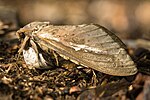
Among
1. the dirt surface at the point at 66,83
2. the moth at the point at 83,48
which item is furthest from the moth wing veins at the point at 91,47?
the dirt surface at the point at 66,83

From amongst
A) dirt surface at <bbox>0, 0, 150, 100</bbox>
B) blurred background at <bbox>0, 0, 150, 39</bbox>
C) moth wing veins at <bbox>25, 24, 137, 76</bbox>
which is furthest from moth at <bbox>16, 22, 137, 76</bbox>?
blurred background at <bbox>0, 0, 150, 39</bbox>

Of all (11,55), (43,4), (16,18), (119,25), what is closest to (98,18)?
(119,25)

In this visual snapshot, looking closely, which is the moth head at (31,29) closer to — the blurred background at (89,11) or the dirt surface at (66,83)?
the dirt surface at (66,83)

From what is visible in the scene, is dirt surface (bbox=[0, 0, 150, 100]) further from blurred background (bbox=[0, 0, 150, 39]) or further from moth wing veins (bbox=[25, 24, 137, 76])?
blurred background (bbox=[0, 0, 150, 39])

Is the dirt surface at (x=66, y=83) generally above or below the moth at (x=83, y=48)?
below

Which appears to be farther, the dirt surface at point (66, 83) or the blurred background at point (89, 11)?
the blurred background at point (89, 11)

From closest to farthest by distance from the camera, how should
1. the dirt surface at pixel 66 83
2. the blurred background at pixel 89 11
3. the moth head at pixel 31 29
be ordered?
1. the dirt surface at pixel 66 83
2. the moth head at pixel 31 29
3. the blurred background at pixel 89 11

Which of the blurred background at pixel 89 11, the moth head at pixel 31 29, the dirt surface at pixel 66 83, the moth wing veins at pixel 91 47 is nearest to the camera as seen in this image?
the dirt surface at pixel 66 83

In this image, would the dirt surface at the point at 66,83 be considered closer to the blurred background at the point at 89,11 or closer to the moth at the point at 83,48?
the moth at the point at 83,48

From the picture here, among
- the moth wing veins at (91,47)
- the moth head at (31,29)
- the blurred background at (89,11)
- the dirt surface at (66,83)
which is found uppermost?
the moth head at (31,29)

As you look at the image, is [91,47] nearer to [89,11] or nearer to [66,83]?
[66,83]
